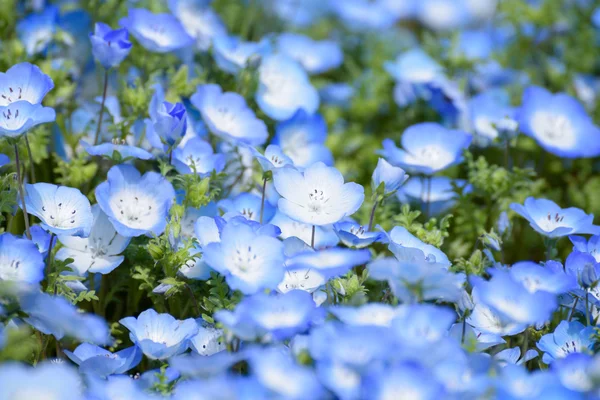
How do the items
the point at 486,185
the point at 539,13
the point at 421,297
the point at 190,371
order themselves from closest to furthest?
the point at 190,371
the point at 421,297
the point at 486,185
the point at 539,13

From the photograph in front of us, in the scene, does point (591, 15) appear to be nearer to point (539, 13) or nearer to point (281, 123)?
point (539, 13)

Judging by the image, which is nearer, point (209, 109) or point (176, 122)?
point (176, 122)

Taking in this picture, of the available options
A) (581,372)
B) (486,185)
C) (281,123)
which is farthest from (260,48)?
(581,372)

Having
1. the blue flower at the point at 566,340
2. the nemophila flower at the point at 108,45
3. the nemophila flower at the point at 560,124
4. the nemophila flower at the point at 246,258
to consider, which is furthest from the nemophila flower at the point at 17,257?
the nemophila flower at the point at 560,124

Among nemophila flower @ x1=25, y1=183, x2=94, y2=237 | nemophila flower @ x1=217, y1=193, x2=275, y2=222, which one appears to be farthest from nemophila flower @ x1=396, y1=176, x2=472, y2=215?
nemophila flower @ x1=25, y1=183, x2=94, y2=237

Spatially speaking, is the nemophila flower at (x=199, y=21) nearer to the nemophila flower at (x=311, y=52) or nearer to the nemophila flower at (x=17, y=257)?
the nemophila flower at (x=311, y=52)

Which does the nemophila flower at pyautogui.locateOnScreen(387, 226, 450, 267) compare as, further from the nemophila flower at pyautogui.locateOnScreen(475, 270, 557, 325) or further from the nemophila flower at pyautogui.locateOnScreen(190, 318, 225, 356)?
the nemophila flower at pyautogui.locateOnScreen(190, 318, 225, 356)
